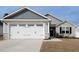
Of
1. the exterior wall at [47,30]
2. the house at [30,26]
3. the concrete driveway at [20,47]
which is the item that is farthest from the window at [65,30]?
the concrete driveway at [20,47]

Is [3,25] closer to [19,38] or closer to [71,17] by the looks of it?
[19,38]

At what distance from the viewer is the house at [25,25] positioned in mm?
19266

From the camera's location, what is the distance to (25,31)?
19.2 m

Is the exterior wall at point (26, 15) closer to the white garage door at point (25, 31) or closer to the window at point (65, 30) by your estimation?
the white garage door at point (25, 31)

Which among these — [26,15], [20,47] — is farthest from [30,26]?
[20,47]

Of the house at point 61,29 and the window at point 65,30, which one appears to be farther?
the window at point 65,30

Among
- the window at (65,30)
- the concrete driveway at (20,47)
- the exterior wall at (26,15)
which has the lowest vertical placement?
the concrete driveway at (20,47)

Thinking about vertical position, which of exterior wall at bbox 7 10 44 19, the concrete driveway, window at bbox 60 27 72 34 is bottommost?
the concrete driveway

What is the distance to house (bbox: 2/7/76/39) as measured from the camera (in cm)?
1930

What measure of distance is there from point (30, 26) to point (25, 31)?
2.50ft

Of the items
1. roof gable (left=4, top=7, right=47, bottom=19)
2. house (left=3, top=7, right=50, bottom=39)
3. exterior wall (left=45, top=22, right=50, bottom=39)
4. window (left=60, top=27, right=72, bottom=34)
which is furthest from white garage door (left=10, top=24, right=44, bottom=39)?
window (left=60, top=27, right=72, bottom=34)

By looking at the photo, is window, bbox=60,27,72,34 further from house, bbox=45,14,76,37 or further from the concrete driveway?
the concrete driveway
